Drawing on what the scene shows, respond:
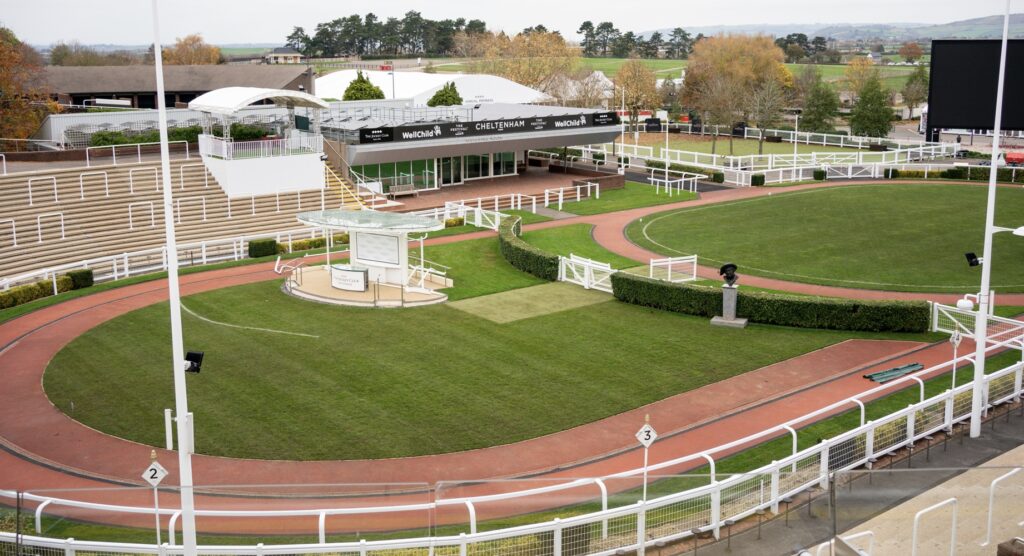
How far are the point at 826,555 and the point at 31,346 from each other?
79.6 ft

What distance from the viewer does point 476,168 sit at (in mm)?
60938

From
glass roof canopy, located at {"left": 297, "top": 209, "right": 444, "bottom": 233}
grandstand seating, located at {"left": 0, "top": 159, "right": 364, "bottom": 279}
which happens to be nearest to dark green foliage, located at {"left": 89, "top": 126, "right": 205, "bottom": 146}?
grandstand seating, located at {"left": 0, "top": 159, "right": 364, "bottom": 279}

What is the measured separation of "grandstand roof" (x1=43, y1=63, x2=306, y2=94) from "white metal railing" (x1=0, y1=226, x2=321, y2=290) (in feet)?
131

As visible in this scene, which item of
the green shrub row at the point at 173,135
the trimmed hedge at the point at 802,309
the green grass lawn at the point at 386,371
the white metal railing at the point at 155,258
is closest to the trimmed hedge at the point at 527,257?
the green grass lawn at the point at 386,371

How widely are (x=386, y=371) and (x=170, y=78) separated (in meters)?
62.7

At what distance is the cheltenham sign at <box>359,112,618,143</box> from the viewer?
5353cm

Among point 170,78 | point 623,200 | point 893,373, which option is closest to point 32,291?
point 893,373

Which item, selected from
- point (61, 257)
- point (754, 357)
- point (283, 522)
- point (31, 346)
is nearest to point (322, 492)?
point (283, 522)

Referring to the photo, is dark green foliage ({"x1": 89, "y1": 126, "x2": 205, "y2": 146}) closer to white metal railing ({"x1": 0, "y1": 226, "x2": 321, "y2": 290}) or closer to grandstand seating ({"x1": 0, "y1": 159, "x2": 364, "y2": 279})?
grandstand seating ({"x1": 0, "y1": 159, "x2": 364, "y2": 279})

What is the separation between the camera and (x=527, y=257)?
124 ft

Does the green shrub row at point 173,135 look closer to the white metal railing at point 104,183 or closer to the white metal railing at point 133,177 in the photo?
the white metal railing at point 133,177

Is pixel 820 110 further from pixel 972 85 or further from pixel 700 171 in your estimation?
pixel 972 85

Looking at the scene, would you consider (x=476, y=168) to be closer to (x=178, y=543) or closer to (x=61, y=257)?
(x=61, y=257)

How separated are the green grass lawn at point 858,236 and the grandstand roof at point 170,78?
44.2 m
